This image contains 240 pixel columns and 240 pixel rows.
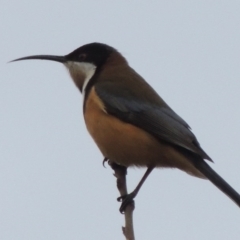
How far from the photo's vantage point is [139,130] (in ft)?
24.3

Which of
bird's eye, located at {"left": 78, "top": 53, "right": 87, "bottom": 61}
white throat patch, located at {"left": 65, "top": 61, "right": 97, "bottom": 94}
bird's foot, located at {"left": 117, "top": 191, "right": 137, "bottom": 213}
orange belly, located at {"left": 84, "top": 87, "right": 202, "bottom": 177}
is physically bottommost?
bird's foot, located at {"left": 117, "top": 191, "right": 137, "bottom": 213}

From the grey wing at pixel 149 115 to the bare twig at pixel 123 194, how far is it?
1.94 feet

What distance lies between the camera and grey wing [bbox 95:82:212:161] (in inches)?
287

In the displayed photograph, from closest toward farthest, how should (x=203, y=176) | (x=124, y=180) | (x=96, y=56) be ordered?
(x=124, y=180) < (x=203, y=176) < (x=96, y=56)

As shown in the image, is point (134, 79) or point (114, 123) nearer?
point (114, 123)

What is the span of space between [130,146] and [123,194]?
1329 millimetres

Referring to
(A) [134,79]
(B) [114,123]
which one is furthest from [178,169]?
(A) [134,79]

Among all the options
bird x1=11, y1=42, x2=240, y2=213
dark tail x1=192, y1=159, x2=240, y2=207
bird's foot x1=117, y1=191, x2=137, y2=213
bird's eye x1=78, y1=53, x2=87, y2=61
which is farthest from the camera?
bird's eye x1=78, y1=53, x2=87, y2=61

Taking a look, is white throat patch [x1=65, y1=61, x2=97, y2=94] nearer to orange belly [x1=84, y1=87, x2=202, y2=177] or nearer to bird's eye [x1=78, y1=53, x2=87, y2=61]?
bird's eye [x1=78, y1=53, x2=87, y2=61]

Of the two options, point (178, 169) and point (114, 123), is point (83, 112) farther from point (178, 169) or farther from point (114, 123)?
point (178, 169)

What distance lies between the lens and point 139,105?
7.74 meters

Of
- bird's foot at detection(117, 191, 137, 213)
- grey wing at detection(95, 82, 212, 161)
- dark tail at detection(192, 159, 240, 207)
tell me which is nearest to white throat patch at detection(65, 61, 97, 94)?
grey wing at detection(95, 82, 212, 161)

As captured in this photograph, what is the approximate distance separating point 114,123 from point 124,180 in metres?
1.56

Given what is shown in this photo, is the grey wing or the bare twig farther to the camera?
the grey wing
